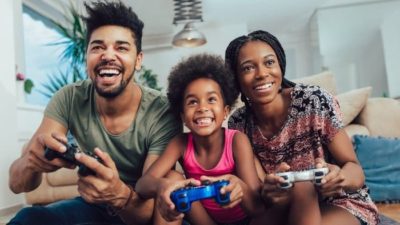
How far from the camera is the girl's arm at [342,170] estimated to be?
88cm

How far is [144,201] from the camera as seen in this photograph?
40.8 inches

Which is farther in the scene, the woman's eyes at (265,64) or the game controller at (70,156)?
the woman's eyes at (265,64)

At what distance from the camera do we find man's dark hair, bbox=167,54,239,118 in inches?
45.5

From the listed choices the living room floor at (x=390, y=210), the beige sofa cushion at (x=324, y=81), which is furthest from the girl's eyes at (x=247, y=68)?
the beige sofa cushion at (x=324, y=81)

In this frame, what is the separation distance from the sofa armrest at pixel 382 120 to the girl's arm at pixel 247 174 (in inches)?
65.0

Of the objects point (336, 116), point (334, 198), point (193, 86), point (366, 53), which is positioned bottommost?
point (334, 198)

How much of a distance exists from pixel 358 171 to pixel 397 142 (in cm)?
140

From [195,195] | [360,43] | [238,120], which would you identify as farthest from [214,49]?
[195,195]

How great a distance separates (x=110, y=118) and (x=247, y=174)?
449mm

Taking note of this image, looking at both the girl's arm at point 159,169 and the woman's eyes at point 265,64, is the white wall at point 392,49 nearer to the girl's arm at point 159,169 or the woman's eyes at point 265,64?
the woman's eyes at point 265,64

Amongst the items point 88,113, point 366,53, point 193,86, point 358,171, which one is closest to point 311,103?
point 358,171

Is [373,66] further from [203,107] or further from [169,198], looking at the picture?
[169,198]

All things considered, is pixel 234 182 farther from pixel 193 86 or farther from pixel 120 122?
pixel 120 122

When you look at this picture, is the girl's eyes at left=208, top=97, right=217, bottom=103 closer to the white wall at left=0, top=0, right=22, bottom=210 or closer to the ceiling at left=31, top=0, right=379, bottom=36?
the white wall at left=0, top=0, right=22, bottom=210
